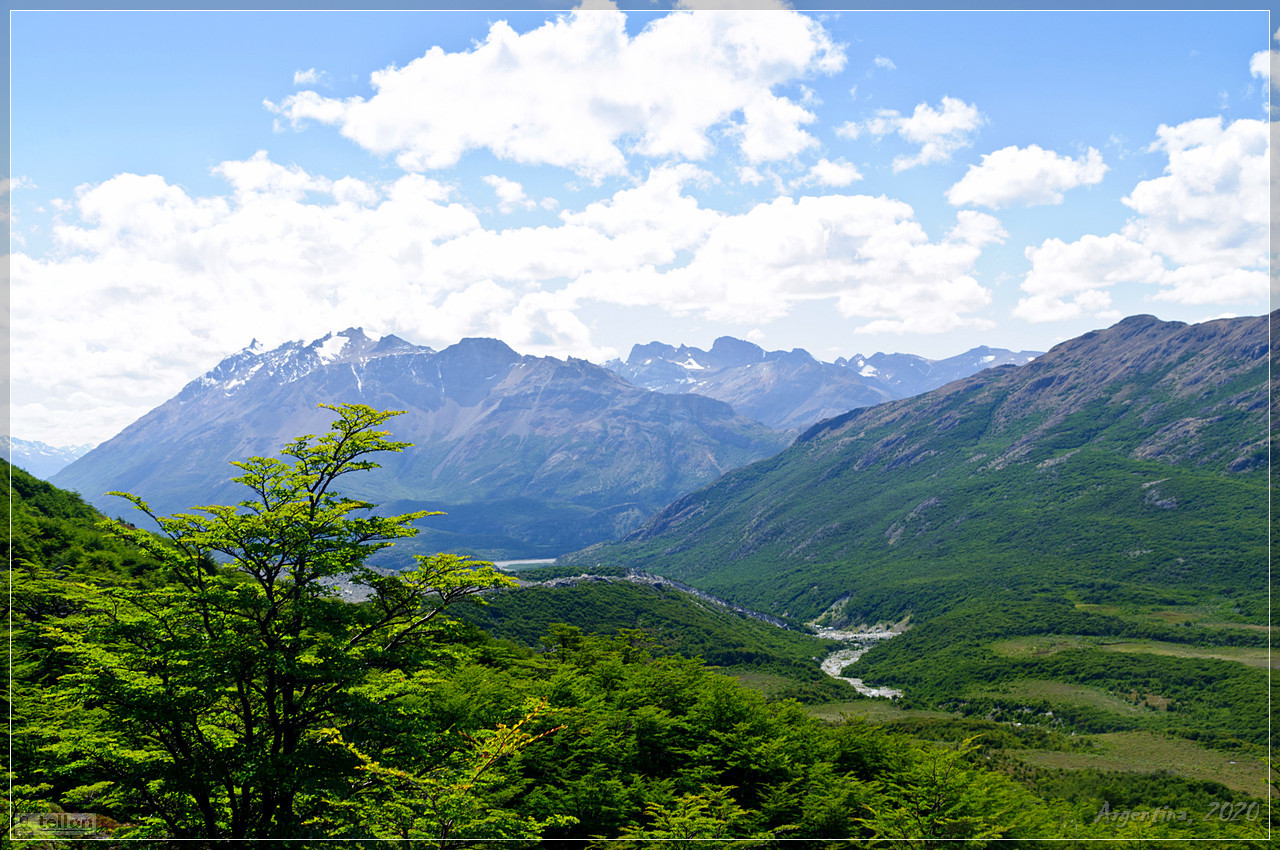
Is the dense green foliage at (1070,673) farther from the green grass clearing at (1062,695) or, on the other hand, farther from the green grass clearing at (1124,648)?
the green grass clearing at (1124,648)

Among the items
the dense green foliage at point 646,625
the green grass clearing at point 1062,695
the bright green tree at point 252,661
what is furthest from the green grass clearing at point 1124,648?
the bright green tree at point 252,661

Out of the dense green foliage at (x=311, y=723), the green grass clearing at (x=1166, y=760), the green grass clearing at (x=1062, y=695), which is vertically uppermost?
the dense green foliage at (x=311, y=723)

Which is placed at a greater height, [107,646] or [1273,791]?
[107,646]

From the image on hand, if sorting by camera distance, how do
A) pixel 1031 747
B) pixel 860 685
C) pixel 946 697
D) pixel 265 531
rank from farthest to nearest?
pixel 860 685, pixel 946 697, pixel 1031 747, pixel 265 531

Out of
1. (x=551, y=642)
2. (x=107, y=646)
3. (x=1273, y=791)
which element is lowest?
(x=1273, y=791)

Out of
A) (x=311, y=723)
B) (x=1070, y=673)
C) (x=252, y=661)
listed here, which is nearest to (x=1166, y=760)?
(x=1070, y=673)

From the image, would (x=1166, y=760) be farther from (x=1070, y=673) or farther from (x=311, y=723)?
(x=311, y=723)

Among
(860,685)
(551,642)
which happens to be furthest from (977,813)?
(860,685)

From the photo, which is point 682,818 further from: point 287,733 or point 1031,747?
point 1031,747
